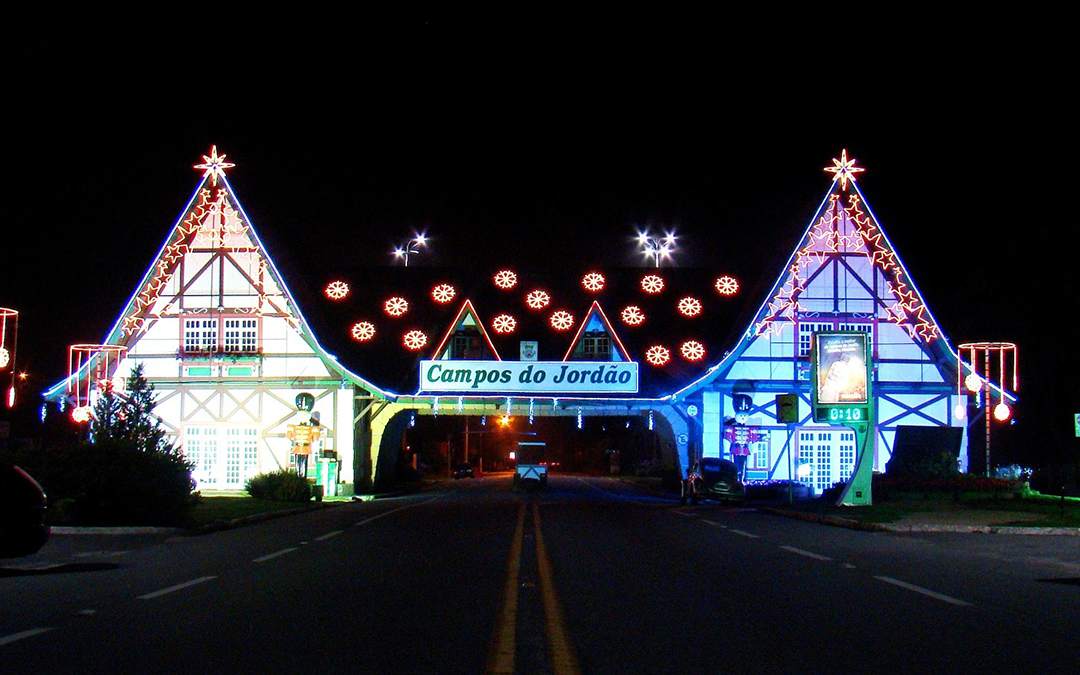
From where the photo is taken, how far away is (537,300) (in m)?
53.2

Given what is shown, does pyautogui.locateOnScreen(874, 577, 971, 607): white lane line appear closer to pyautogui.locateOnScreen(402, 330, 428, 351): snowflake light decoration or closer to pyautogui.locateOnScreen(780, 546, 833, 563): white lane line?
pyautogui.locateOnScreen(780, 546, 833, 563): white lane line

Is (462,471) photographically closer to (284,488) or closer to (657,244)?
(657,244)

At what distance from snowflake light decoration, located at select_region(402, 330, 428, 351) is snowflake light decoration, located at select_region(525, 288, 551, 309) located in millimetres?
5226

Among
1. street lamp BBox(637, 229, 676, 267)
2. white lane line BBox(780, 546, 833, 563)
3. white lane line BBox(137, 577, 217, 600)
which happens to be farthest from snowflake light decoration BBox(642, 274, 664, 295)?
white lane line BBox(137, 577, 217, 600)

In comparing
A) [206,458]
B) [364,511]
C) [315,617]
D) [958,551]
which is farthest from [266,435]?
[315,617]

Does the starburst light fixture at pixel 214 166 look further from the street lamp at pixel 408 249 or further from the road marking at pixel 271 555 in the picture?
the road marking at pixel 271 555

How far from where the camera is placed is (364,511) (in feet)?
108

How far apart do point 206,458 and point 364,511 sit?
17.9 meters

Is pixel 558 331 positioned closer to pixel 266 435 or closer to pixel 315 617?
pixel 266 435

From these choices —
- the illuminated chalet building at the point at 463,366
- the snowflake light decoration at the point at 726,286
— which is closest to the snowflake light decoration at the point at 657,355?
the illuminated chalet building at the point at 463,366

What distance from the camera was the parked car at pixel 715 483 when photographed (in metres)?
40.0

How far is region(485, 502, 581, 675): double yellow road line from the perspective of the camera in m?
8.05

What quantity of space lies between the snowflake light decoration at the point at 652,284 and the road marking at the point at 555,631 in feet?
136

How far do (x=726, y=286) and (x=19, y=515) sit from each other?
145 feet
